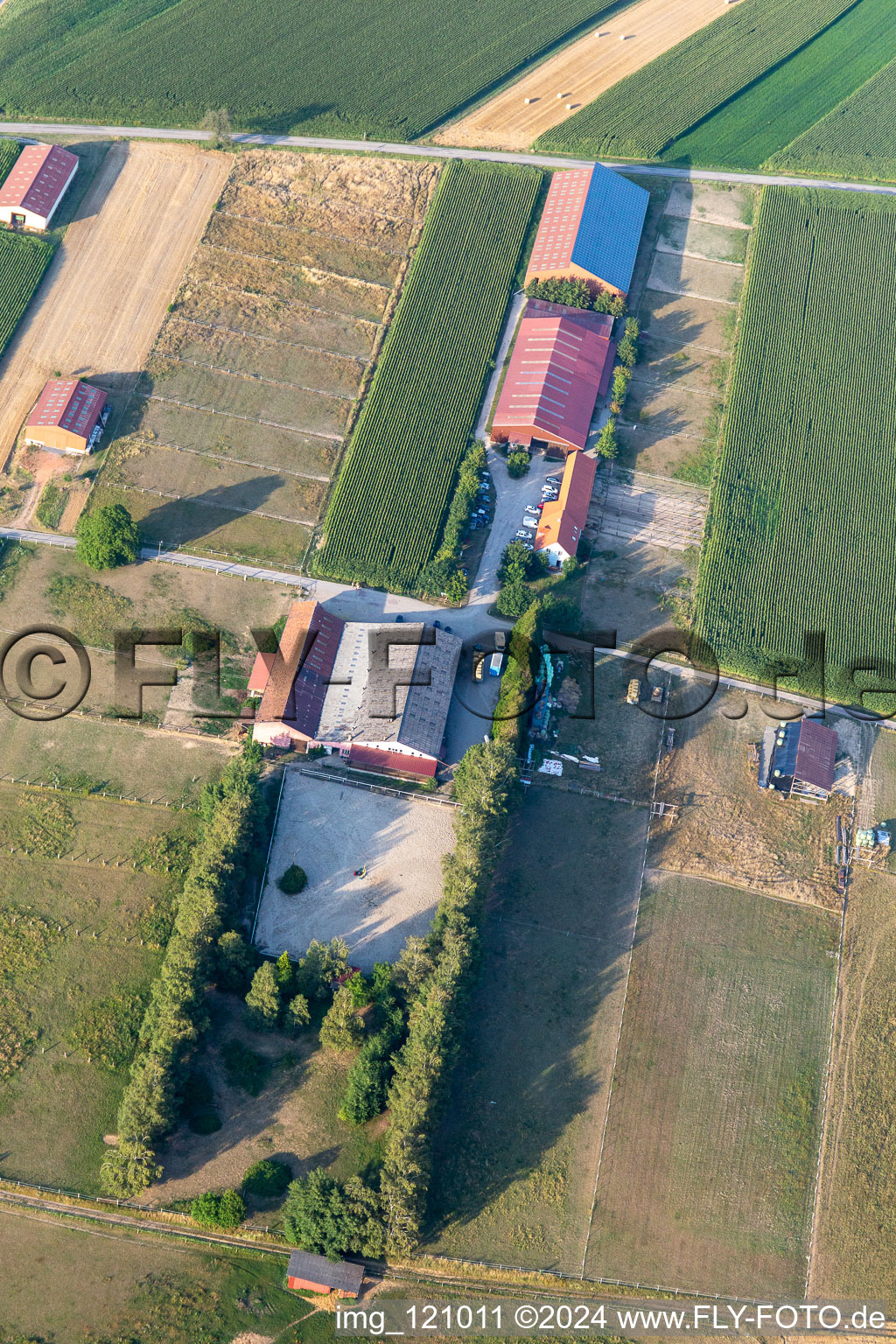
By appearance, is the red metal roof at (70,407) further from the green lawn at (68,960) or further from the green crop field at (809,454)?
the green crop field at (809,454)

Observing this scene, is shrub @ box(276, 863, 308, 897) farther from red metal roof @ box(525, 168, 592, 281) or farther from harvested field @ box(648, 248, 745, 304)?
harvested field @ box(648, 248, 745, 304)

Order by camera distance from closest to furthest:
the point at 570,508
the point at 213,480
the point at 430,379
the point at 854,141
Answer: the point at 570,508, the point at 213,480, the point at 430,379, the point at 854,141

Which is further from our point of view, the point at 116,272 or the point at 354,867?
the point at 116,272

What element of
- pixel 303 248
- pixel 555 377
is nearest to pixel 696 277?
pixel 555 377

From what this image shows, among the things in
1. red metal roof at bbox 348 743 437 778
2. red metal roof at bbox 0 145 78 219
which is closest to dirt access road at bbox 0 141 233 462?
red metal roof at bbox 0 145 78 219

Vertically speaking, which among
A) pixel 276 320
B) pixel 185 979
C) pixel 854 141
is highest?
pixel 854 141

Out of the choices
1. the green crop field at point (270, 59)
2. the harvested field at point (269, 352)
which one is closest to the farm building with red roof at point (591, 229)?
the harvested field at point (269, 352)

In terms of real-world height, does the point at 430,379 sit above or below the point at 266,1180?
above

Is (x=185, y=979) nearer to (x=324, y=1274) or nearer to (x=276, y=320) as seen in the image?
(x=324, y=1274)
